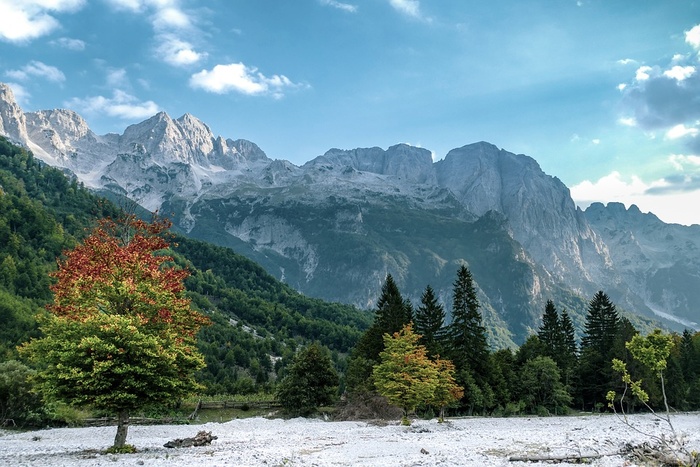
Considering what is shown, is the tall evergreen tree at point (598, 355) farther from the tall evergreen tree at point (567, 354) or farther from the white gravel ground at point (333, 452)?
the white gravel ground at point (333, 452)

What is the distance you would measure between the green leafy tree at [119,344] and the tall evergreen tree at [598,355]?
272 feet

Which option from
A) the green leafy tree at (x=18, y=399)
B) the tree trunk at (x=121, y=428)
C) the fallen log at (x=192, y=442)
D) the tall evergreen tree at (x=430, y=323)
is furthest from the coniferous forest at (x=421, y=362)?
the tree trunk at (x=121, y=428)

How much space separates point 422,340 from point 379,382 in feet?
72.8

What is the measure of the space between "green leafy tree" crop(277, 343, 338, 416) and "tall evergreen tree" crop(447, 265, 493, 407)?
1994 centimetres

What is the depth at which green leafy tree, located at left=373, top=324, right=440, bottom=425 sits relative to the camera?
2037 inches

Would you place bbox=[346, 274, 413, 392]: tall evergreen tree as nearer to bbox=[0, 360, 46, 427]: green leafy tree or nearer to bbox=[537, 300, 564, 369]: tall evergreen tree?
bbox=[537, 300, 564, 369]: tall evergreen tree

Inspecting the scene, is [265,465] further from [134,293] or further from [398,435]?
[398,435]

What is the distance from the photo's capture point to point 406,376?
5172 centimetres

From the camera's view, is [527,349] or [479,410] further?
[527,349]

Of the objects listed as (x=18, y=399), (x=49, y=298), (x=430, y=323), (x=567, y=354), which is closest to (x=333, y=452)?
(x=18, y=399)

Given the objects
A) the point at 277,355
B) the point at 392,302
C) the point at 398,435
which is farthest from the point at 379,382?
the point at 277,355

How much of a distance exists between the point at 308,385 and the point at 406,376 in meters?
17.0

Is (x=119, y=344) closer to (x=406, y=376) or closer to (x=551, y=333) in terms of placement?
(x=406, y=376)

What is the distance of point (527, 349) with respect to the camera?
320 ft
